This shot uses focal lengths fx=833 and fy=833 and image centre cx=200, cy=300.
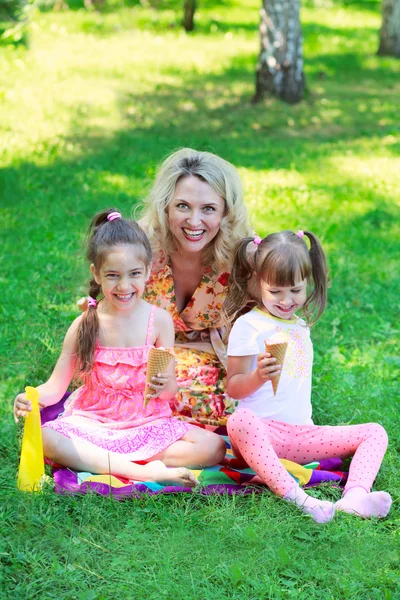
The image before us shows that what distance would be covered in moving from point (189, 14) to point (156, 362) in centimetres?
1293

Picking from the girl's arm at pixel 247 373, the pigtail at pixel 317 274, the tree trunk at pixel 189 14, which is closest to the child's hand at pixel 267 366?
the girl's arm at pixel 247 373

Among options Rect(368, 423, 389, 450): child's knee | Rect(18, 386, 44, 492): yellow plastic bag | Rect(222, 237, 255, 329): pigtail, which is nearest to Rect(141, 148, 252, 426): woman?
Rect(222, 237, 255, 329): pigtail

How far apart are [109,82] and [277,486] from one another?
9.28m

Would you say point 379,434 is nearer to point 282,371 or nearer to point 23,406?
point 282,371

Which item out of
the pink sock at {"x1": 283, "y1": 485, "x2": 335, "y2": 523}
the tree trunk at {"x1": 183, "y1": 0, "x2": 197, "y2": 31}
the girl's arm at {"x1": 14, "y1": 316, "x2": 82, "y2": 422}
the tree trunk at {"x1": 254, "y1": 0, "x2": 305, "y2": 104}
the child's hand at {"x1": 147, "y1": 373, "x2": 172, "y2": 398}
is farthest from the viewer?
the tree trunk at {"x1": 183, "y1": 0, "x2": 197, "y2": 31}

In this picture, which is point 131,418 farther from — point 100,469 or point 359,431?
point 359,431

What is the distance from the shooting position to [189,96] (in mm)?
11461

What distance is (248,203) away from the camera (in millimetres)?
7230

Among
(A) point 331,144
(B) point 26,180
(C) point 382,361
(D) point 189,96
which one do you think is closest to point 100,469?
(C) point 382,361

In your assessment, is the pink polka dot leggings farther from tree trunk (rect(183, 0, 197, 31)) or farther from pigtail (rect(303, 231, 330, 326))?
tree trunk (rect(183, 0, 197, 31))

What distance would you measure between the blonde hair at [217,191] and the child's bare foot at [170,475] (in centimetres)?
120

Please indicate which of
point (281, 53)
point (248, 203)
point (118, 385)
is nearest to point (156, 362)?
point (118, 385)

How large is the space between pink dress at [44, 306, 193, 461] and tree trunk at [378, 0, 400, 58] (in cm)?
1190

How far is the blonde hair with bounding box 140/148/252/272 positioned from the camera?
13.3ft
